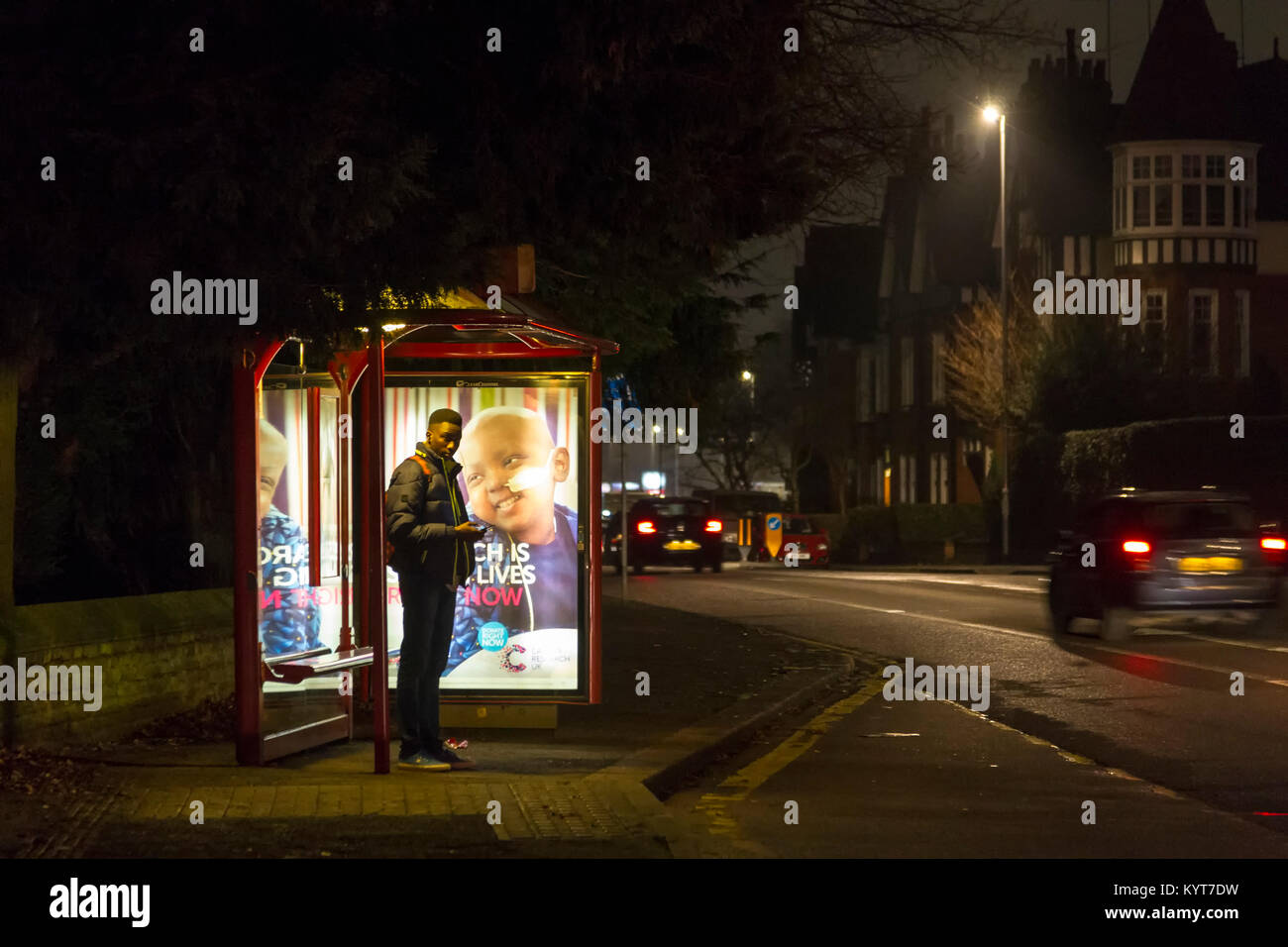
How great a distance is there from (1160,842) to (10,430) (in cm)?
649

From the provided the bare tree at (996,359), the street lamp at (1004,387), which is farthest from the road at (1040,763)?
the bare tree at (996,359)

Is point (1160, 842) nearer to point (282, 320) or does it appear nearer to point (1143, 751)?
Result: point (1143, 751)

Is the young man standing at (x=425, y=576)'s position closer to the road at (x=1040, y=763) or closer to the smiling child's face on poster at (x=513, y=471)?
the road at (x=1040, y=763)

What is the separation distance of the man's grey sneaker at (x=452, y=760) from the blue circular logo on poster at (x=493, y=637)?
156 cm

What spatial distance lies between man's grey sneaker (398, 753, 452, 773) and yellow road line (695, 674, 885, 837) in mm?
1397

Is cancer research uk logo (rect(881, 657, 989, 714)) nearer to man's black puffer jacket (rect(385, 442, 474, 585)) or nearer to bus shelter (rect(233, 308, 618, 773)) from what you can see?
bus shelter (rect(233, 308, 618, 773))

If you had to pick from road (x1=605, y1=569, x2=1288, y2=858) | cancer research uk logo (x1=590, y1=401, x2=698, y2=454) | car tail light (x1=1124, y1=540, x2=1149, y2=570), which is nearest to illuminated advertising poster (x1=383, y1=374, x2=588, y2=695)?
Answer: road (x1=605, y1=569, x2=1288, y2=858)

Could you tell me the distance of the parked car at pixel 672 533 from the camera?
4106cm

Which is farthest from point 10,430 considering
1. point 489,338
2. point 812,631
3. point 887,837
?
point 812,631

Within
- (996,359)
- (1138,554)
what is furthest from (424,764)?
(996,359)

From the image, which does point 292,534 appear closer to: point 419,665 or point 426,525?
point 426,525

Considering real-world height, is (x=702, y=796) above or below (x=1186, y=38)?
below

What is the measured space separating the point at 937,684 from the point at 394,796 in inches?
320

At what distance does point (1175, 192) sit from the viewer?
5138 centimetres
